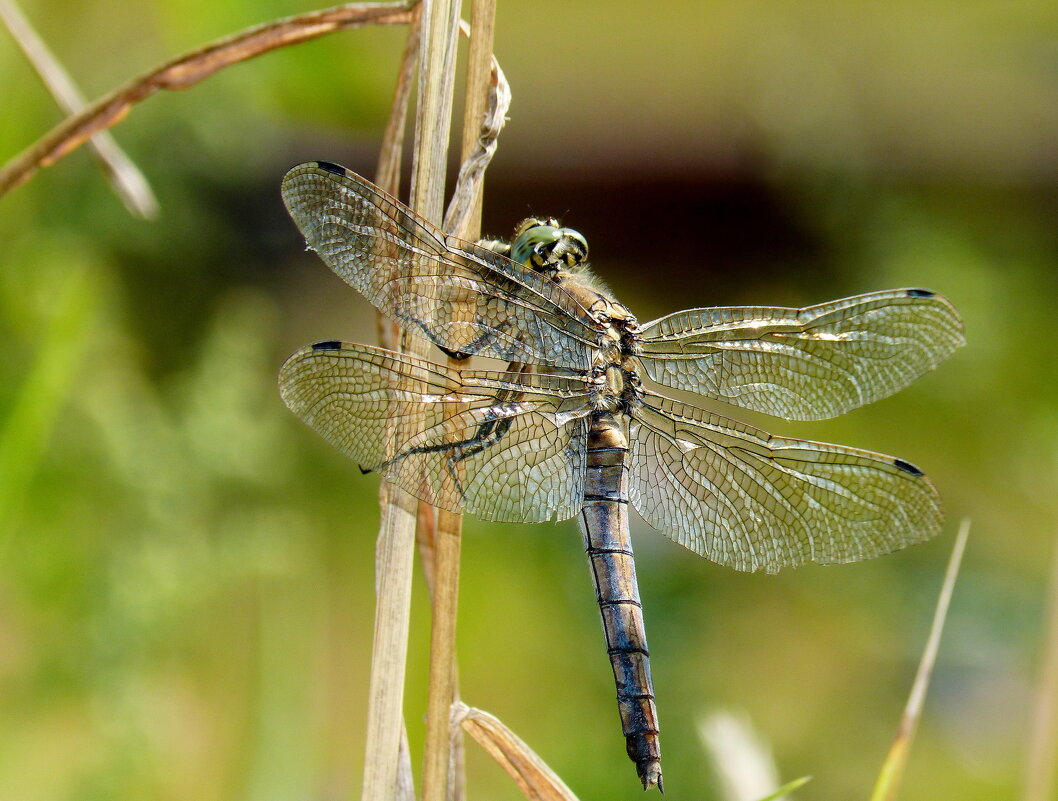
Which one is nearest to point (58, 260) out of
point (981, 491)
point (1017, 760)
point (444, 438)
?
point (444, 438)

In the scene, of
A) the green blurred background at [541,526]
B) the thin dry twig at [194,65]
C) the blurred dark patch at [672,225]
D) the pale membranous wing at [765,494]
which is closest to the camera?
the thin dry twig at [194,65]

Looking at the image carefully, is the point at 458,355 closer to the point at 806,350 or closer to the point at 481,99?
the point at 481,99

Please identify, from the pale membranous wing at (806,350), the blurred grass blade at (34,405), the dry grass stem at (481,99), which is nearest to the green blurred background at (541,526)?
the blurred grass blade at (34,405)

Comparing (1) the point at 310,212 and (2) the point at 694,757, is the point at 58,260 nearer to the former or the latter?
(1) the point at 310,212

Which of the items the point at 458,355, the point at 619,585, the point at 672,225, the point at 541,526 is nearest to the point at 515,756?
the point at 619,585

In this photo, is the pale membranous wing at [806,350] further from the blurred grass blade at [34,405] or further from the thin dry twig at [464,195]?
the blurred grass blade at [34,405]

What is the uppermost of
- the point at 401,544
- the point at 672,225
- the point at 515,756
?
the point at 672,225
